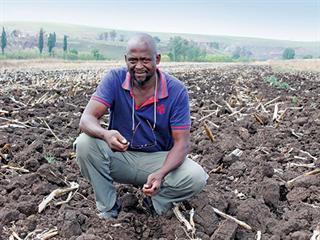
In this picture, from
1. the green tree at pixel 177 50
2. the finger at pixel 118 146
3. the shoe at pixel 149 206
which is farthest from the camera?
the green tree at pixel 177 50

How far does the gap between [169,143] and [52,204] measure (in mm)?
1004

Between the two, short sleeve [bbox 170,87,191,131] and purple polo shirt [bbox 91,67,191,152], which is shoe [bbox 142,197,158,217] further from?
short sleeve [bbox 170,87,191,131]

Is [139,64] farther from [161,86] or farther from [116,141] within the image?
[116,141]

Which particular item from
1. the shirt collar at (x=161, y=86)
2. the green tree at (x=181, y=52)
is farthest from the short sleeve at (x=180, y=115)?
the green tree at (x=181, y=52)

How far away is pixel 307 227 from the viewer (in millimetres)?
3938

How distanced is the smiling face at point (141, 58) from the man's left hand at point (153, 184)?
0.70 m

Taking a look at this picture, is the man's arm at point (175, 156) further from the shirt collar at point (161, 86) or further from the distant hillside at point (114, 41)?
the distant hillside at point (114, 41)

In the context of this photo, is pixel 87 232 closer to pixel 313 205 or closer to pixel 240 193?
pixel 240 193

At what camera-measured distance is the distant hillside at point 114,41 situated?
108m

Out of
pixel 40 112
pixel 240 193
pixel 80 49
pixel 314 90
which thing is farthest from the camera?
pixel 80 49

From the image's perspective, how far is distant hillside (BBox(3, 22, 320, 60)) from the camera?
4252 inches

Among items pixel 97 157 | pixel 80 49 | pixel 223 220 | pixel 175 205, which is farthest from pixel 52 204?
pixel 80 49

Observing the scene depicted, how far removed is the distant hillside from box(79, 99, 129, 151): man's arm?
9637 centimetres

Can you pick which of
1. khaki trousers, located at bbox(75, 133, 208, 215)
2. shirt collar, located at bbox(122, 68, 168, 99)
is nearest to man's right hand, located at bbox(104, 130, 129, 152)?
khaki trousers, located at bbox(75, 133, 208, 215)
